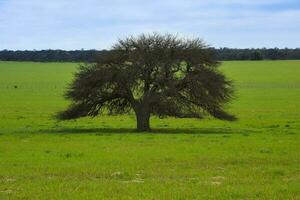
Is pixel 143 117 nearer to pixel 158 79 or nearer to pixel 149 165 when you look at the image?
pixel 158 79

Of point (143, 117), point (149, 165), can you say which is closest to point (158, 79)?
point (143, 117)

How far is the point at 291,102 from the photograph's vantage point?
73250mm

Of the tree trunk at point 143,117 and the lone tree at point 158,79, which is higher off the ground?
the lone tree at point 158,79

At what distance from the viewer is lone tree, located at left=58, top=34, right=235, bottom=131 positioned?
36.6 meters

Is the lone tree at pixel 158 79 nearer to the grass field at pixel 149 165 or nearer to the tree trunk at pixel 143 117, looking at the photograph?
the tree trunk at pixel 143 117

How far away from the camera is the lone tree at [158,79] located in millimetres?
36562

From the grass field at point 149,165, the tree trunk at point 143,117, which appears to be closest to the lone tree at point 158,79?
the tree trunk at point 143,117

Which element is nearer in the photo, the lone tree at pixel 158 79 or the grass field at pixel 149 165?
the grass field at pixel 149 165

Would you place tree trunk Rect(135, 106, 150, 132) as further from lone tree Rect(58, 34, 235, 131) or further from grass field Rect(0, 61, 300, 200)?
grass field Rect(0, 61, 300, 200)

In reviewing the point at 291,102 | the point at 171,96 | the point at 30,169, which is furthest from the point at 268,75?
the point at 30,169

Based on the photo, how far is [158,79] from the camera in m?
36.9

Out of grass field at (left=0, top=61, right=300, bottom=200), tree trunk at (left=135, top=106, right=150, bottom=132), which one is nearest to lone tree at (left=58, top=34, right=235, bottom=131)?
tree trunk at (left=135, top=106, right=150, bottom=132)

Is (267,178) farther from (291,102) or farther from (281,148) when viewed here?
(291,102)

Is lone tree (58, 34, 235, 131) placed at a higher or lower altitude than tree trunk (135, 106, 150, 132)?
higher
